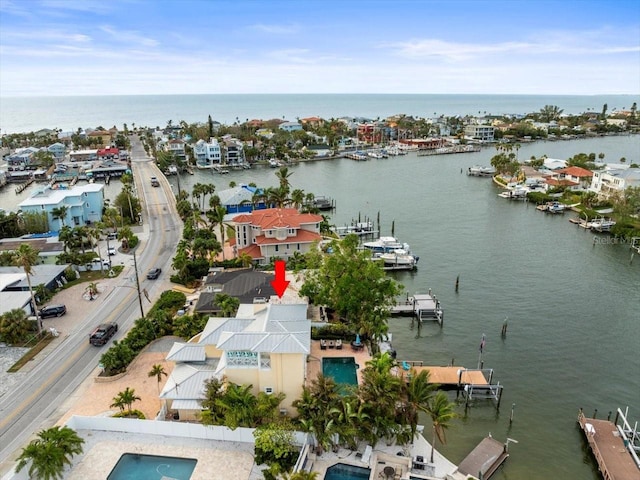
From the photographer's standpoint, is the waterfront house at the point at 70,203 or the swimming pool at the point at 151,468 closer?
the swimming pool at the point at 151,468

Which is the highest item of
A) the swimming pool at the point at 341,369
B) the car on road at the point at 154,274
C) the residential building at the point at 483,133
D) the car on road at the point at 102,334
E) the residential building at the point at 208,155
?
the residential building at the point at 483,133

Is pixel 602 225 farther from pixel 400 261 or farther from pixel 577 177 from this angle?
pixel 400 261

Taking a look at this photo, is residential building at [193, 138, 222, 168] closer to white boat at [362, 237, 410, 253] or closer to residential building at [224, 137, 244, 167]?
residential building at [224, 137, 244, 167]

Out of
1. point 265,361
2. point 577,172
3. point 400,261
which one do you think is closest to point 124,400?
point 265,361

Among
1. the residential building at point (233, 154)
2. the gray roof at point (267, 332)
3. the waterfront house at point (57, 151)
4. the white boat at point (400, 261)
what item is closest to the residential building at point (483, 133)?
the residential building at point (233, 154)

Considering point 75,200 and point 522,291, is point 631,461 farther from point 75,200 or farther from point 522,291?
point 75,200

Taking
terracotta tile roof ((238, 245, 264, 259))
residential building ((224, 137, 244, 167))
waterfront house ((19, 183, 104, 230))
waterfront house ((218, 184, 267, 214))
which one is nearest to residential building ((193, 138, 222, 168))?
residential building ((224, 137, 244, 167))

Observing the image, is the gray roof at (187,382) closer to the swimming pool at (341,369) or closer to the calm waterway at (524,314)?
the swimming pool at (341,369)

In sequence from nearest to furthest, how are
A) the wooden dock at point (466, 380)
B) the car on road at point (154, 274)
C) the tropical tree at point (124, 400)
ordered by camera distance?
the tropical tree at point (124, 400) < the wooden dock at point (466, 380) < the car on road at point (154, 274)
